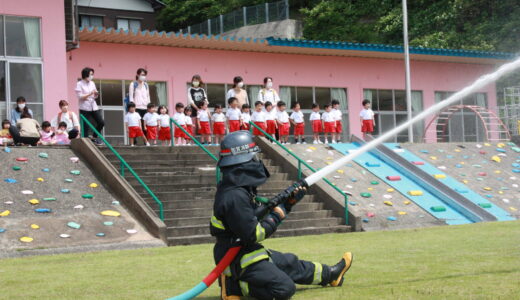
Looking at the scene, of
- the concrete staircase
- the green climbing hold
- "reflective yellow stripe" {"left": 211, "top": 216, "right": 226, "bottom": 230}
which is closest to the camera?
"reflective yellow stripe" {"left": 211, "top": 216, "right": 226, "bottom": 230}

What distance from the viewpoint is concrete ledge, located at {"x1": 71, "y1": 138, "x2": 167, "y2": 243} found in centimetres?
1259

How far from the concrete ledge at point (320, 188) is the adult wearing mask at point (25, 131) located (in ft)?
17.9

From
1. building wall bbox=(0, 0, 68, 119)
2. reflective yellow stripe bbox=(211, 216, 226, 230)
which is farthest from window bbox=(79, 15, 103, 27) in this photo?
reflective yellow stripe bbox=(211, 216, 226, 230)

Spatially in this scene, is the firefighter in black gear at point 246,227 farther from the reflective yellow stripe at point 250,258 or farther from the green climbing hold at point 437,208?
the green climbing hold at point 437,208

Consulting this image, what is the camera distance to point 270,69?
81.8 feet

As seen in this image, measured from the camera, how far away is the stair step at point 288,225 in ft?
41.7

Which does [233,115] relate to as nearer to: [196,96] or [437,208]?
[196,96]

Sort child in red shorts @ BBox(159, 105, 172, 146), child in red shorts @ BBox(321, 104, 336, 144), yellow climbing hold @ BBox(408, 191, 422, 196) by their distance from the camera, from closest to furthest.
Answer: yellow climbing hold @ BBox(408, 191, 422, 196), child in red shorts @ BBox(159, 105, 172, 146), child in red shorts @ BBox(321, 104, 336, 144)

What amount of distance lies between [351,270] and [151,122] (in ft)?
34.6

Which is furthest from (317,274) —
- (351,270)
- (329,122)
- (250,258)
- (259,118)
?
(329,122)

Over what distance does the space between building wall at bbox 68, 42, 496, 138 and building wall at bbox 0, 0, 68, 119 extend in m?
2.12

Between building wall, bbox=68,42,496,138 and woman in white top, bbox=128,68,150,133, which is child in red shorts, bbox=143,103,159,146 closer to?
woman in white top, bbox=128,68,150,133

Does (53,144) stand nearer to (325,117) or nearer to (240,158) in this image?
(325,117)

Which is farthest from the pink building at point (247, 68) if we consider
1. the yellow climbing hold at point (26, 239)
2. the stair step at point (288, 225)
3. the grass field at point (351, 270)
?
the grass field at point (351, 270)
